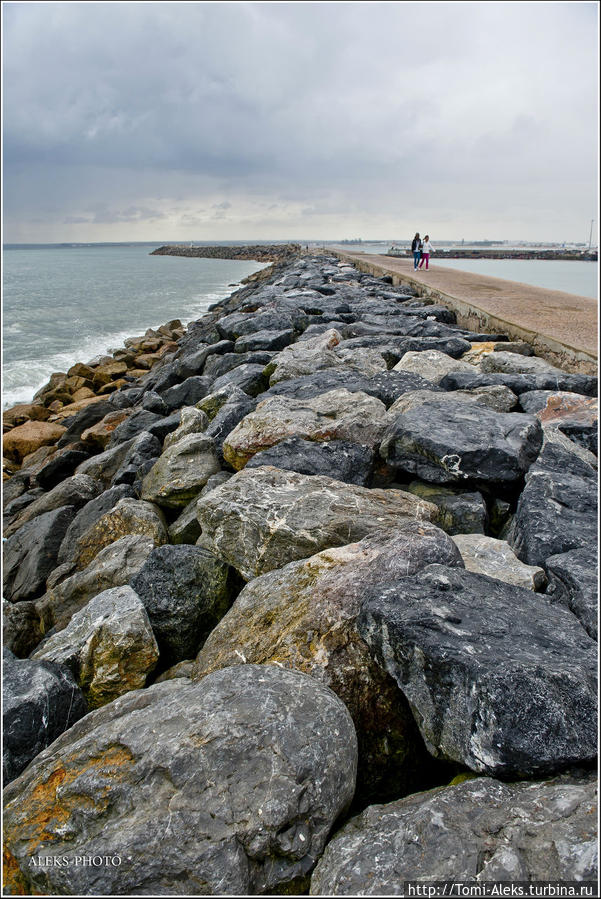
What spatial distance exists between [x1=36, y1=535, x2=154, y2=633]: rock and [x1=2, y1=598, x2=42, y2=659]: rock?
151 mm

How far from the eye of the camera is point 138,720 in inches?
68.3

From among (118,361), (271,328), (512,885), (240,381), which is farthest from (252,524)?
(118,361)

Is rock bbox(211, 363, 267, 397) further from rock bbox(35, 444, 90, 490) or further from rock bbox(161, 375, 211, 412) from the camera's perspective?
rock bbox(35, 444, 90, 490)

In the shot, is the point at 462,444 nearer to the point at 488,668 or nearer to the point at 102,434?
the point at 488,668

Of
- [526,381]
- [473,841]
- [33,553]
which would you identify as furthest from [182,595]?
[526,381]

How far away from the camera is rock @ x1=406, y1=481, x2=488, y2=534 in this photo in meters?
2.97

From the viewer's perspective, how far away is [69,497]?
16.9ft

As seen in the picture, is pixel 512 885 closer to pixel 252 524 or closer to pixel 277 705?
pixel 277 705

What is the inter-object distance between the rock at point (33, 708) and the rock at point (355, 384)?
9.11ft

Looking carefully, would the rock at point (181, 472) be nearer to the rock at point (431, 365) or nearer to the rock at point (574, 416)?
the rock at point (431, 365)

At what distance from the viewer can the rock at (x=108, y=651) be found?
246 cm

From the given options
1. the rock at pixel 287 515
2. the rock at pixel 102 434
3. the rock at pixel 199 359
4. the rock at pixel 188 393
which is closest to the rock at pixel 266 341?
the rock at pixel 199 359

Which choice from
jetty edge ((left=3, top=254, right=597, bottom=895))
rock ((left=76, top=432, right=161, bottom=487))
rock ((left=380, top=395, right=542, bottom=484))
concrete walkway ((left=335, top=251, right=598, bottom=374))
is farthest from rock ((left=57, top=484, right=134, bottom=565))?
concrete walkway ((left=335, top=251, right=598, bottom=374))

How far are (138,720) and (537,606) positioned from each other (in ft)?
4.87
